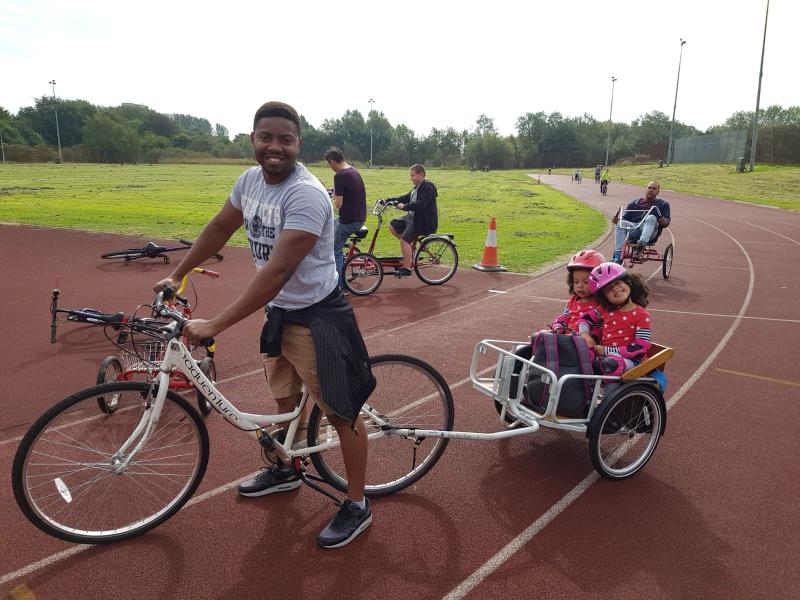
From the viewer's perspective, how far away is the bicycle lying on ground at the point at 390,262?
29.0 feet

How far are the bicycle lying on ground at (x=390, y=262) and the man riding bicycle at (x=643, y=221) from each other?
11.2ft

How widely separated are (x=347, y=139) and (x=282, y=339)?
434 ft

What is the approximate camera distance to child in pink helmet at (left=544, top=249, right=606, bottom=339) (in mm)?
4242

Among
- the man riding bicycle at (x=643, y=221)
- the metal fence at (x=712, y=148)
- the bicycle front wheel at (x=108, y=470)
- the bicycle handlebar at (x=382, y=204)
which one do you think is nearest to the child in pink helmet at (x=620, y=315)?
the bicycle front wheel at (x=108, y=470)

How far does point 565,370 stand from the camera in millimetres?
3662

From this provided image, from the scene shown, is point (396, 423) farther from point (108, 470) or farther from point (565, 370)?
point (108, 470)

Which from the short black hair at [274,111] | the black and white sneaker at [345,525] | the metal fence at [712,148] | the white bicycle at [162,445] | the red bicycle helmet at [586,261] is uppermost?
the metal fence at [712,148]

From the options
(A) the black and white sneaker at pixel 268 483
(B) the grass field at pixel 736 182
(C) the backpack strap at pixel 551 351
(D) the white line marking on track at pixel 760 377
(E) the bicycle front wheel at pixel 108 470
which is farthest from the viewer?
(B) the grass field at pixel 736 182

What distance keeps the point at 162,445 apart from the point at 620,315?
10.0 ft

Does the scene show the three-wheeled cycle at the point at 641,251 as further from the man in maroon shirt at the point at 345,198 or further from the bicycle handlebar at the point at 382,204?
the man in maroon shirt at the point at 345,198

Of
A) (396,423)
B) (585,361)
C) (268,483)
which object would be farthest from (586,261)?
(268,483)

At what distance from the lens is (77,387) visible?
4969 millimetres

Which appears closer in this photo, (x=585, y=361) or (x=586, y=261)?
(x=585, y=361)

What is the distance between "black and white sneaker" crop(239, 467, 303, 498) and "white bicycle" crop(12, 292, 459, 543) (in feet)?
0.41
